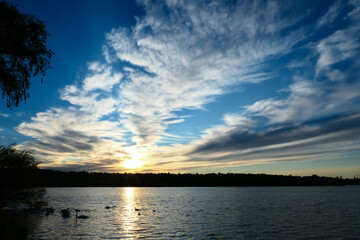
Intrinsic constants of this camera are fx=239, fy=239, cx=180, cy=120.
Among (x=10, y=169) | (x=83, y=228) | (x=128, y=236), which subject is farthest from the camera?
(x=10, y=169)

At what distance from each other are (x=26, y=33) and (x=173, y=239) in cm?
3210

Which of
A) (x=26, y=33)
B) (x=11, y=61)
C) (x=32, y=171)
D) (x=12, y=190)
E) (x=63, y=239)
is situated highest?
(x=26, y=33)

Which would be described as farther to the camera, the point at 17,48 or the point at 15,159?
the point at 15,159

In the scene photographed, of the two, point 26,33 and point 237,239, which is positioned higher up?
point 26,33

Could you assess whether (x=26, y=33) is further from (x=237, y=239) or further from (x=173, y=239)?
(x=237, y=239)

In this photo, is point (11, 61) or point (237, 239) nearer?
point (11, 61)

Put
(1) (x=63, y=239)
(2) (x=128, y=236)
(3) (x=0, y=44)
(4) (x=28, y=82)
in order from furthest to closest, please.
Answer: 1. (2) (x=128, y=236)
2. (1) (x=63, y=239)
3. (4) (x=28, y=82)
4. (3) (x=0, y=44)

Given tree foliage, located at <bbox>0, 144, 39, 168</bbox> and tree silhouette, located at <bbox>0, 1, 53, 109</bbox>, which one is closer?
tree silhouette, located at <bbox>0, 1, 53, 109</bbox>

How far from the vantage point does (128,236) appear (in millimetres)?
38156

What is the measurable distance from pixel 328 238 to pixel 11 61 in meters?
45.8

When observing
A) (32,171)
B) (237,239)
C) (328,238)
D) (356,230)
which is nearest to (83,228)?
(32,171)

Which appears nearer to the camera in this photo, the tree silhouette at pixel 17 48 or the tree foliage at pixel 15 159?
the tree silhouette at pixel 17 48

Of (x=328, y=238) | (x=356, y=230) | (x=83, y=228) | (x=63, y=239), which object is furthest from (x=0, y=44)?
(x=356, y=230)

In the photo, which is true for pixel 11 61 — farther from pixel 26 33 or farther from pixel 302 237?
pixel 302 237
